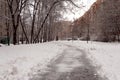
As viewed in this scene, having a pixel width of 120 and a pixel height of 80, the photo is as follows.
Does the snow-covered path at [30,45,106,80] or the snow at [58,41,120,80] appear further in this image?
the snow at [58,41,120,80]

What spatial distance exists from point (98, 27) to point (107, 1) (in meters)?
7.47

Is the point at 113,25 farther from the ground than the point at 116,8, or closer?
closer

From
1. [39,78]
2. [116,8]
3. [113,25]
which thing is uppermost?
[116,8]

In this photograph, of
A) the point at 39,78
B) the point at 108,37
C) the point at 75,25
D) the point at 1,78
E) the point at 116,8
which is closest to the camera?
the point at 1,78

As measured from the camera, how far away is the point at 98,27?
7106cm

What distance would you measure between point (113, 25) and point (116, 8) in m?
4.10

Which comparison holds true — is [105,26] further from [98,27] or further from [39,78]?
[39,78]

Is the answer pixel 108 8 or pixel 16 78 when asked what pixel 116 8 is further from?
pixel 16 78

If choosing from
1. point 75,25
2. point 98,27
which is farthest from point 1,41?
point 75,25

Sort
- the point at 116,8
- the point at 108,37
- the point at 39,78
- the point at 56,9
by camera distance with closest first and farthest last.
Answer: the point at 39,78 → the point at 56,9 → the point at 116,8 → the point at 108,37

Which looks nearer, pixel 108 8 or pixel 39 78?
pixel 39 78

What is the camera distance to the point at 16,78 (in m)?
11.2

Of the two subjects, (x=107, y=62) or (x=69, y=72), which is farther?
(x=107, y=62)

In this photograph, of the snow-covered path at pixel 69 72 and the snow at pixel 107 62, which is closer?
the snow-covered path at pixel 69 72
